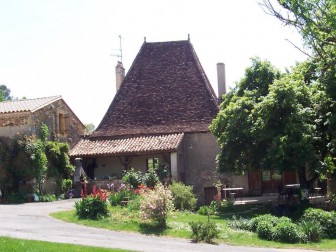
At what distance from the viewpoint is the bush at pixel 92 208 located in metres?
17.2

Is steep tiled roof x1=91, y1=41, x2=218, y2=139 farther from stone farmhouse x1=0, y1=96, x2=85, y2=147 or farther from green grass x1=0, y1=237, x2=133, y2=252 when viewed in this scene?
green grass x1=0, y1=237, x2=133, y2=252

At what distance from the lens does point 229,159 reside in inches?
854

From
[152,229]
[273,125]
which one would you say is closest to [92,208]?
[152,229]

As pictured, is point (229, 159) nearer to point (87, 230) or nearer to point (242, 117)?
point (242, 117)

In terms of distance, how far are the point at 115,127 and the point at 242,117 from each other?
449 inches

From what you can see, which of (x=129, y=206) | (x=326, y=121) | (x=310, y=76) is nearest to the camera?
(x=129, y=206)

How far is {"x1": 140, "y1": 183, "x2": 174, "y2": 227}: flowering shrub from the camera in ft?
52.9

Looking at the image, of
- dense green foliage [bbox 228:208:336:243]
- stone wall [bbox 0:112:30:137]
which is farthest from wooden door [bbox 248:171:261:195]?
stone wall [bbox 0:112:30:137]

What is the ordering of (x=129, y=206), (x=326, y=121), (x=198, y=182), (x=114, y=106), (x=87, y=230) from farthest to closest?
(x=114, y=106) → (x=198, y=182) → (x=326, y=121) → (x=129, y=206) → (x=87, y=230)

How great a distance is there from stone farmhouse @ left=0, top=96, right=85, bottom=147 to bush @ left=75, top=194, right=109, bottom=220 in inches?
378

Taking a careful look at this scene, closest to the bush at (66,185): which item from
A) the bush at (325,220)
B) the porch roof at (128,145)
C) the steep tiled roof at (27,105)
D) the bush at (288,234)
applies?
the porch roof at (128,145)

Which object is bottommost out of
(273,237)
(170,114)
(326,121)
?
(273,237)

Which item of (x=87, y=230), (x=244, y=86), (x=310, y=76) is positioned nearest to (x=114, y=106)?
(x=244, y=86)

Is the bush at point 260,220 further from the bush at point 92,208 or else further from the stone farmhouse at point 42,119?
the stone farmhouse at point 42,119
